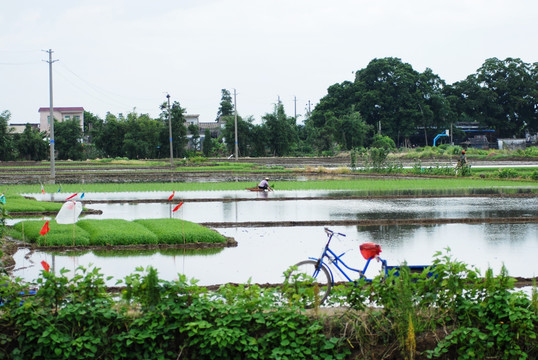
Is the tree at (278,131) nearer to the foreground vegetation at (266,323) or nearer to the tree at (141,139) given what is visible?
the tree at (141,139)

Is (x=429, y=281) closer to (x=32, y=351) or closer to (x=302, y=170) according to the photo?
(x=32, y=351)

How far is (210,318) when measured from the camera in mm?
6203

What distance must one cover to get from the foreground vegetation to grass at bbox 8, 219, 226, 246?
22.9 ft

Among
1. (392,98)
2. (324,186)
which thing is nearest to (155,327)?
(324,186)

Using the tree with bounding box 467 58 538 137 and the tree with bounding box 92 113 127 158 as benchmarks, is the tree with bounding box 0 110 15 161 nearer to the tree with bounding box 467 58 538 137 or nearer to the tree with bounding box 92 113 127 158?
the tree with bounding box 92 113 127 158

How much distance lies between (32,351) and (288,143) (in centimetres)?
7052

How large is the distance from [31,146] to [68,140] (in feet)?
13.4

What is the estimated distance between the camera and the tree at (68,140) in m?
68.2

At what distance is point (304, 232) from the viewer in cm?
1559

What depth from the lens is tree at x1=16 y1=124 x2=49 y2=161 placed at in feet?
218

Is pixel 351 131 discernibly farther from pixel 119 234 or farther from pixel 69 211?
pixel 69 211

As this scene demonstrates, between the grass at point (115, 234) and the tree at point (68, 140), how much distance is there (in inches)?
2197

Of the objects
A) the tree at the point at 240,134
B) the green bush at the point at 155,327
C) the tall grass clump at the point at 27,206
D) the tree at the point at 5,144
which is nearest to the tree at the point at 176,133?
the tree at the point at 240,134

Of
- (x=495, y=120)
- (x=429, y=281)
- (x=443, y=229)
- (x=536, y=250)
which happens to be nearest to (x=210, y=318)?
(x=429, y=281)
